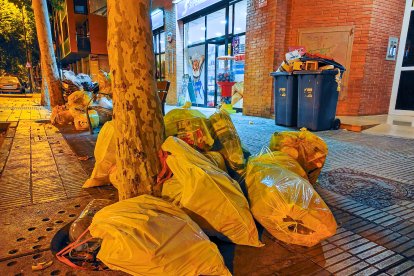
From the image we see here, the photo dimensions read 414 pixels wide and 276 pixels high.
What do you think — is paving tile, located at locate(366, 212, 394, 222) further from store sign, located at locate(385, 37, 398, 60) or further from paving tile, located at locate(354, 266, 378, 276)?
store sign, located at locate(385, 37, 398, 60)

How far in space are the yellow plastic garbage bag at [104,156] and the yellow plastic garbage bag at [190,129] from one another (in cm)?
56

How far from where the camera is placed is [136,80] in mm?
1803

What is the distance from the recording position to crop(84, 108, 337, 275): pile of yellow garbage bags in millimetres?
1326

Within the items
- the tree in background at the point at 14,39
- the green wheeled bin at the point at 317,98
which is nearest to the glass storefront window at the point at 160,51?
the green wheeled bin at the point at 317,98

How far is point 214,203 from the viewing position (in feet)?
5.35

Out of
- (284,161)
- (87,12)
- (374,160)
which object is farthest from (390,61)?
(87,12)

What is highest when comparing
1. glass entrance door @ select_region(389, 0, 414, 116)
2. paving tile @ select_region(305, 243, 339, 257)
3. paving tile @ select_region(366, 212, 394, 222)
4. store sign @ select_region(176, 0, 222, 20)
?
store sign @ select_region(176, 0, 222, 20)

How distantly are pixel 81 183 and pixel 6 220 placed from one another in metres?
0.82

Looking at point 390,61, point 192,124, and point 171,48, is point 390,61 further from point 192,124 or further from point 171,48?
point 171,48

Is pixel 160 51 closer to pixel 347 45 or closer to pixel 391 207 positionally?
pixel 347 45

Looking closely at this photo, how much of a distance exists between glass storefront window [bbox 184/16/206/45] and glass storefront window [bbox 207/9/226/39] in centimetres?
37

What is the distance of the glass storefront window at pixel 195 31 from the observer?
450 inches

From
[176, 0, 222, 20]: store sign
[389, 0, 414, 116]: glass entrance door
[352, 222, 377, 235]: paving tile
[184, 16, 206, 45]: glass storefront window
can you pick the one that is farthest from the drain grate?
[184, 16, 206, 45]: glass storefront window

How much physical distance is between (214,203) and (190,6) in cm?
1136
